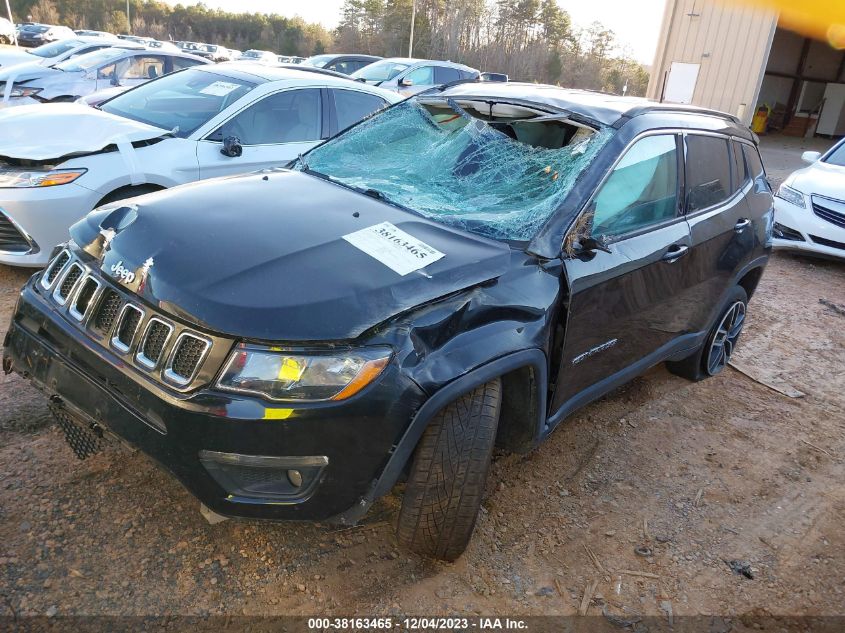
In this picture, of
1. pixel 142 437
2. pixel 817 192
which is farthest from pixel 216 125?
pixel 817 192

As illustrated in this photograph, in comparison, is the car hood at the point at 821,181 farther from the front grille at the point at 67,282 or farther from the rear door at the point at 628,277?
the front grille at the point at 67,282

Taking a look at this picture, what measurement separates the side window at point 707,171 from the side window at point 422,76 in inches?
389

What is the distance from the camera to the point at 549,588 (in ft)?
8.14

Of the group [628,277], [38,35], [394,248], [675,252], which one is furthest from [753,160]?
[38,35]

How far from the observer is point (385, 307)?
208 centimetres

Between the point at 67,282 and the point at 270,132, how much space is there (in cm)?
312

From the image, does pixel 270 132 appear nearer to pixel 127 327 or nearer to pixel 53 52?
pixel 127 327

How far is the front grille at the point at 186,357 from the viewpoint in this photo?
6.63 ft

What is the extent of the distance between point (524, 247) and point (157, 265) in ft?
4.40

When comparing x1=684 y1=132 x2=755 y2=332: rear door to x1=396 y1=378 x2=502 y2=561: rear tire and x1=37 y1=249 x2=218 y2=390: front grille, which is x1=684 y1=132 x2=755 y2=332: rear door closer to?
x1=396 y1=378 x2=502 y2=561: rear tire

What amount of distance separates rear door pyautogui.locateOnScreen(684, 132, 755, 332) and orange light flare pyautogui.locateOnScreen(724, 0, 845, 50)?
1486 cm

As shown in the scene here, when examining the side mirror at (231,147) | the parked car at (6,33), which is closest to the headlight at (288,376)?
the side mirror at (231,147)

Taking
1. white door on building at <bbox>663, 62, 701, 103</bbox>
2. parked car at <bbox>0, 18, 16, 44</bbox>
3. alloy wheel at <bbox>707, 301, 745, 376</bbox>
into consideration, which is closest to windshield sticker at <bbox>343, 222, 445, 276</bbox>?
alloy wheel at <bbox>707, 301, 745, 376</bbox>

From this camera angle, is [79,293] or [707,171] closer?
[79,293]
